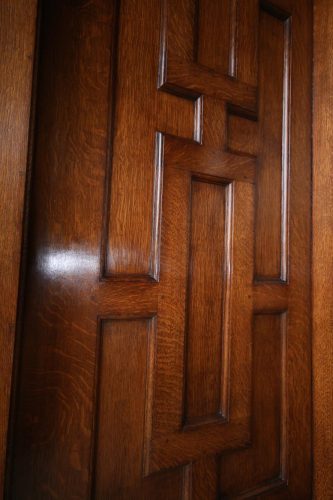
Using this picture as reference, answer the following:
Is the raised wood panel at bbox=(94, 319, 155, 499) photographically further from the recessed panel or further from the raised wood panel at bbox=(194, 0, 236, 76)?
the raised wood panel at bbox=(194, 0, 236, 76)

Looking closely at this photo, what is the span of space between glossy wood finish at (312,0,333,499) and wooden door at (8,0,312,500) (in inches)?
1.1

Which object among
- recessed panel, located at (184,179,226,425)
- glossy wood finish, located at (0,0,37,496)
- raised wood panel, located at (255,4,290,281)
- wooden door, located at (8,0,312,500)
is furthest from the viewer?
raised wood panel, located at (255,4,290,281)

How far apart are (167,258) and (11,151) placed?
37 centimetres

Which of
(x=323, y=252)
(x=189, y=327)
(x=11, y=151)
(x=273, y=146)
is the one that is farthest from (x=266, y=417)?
(x=11, y=151)

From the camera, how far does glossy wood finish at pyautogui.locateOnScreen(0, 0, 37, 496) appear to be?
1.90 ft

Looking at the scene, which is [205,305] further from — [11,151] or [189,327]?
[11,151]

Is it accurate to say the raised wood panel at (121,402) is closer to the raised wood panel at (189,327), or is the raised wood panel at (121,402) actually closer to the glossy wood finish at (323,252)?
the raised wood panel at (189,327)

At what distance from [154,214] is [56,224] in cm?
21

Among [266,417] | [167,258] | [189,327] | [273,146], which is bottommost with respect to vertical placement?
[266,417]

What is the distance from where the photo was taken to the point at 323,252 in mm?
999

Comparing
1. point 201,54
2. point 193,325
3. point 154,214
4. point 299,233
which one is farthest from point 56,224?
point 299,233

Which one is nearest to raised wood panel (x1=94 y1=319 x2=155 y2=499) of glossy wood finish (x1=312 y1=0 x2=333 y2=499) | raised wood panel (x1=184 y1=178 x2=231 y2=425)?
raised wood panel (x1=184 y1=178 x2=231 y2=425)

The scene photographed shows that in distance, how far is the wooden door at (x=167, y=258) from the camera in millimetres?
693

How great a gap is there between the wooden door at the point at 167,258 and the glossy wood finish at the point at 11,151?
0.07 m
